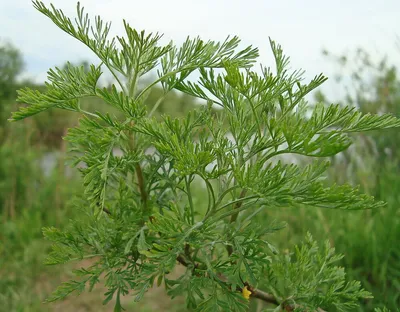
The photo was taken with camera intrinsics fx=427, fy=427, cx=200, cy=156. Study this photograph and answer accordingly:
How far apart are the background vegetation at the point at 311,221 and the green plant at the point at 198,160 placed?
112cm

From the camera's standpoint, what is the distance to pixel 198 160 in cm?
60

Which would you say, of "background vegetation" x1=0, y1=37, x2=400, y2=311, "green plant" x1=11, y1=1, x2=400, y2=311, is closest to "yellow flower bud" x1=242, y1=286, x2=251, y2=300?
"green plant" x1=11, y1=1, x2=400, y2=311

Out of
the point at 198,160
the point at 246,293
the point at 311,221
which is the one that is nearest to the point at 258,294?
the point at 246,293

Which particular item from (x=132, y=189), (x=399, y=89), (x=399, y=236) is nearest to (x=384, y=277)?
(x=399, y=236)

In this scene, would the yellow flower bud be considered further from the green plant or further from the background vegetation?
the background vegetation

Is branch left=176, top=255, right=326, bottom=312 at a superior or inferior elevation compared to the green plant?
inferior

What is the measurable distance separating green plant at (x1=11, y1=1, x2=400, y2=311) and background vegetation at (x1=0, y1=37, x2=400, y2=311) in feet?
3.67

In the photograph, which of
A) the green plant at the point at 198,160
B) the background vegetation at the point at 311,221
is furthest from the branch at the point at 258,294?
the background vegetation at the point at 311,221

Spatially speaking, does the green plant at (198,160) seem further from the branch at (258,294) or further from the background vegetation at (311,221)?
the background vegetation at (311,221)

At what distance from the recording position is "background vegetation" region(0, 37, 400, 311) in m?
1.96

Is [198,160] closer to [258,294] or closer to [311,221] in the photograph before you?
[258,294]

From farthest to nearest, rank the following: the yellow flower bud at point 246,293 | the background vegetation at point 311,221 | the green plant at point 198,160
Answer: the background vegetation at point 311,221
the yellow flower bud at point 246,293
the green plant at point 198,160

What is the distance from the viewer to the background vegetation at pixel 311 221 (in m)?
1.96

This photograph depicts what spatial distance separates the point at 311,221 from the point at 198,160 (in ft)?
6.95
